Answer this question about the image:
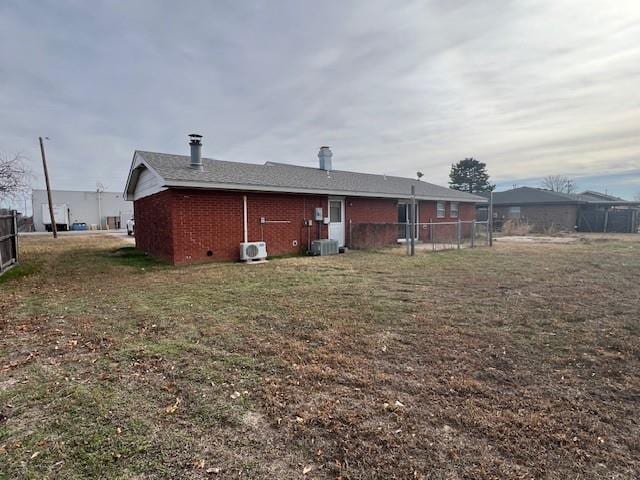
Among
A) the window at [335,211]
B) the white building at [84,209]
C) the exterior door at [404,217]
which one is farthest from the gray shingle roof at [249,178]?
the white building at [84,209]

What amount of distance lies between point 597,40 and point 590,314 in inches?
275

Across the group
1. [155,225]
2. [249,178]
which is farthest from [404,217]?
[155,225]

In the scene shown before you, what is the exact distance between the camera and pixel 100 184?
40.5m

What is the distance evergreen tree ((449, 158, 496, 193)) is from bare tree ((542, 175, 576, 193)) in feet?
64.8

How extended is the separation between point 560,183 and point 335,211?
58.5 metres

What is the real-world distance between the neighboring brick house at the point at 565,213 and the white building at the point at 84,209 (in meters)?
40.4

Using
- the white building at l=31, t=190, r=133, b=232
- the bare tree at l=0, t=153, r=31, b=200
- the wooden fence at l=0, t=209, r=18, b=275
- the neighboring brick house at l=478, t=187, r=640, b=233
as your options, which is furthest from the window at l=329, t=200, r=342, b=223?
the white building at l=31, t=190, r=133, b=232

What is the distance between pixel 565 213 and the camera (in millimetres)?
27875

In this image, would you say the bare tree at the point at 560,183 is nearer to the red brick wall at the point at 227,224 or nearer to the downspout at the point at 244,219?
the red brick wall at the point at 227,224

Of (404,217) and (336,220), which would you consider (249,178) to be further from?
(404,217)

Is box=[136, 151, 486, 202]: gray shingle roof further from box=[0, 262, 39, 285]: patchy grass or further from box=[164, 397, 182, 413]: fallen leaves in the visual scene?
box=[164, 397, 182, 413]: fallen leaves

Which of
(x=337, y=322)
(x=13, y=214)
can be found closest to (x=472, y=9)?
(x=337, y=322)

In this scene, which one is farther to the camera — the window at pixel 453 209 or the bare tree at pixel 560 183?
the bare tree at pixel 560 183

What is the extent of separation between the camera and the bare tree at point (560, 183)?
54656 millimetres
